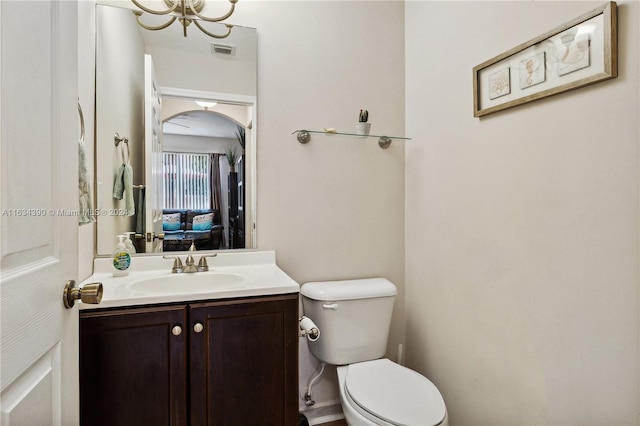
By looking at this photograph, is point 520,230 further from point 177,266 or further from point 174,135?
point 174,135

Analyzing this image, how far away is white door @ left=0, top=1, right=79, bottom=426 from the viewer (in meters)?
0.53

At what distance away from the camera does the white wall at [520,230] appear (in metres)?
1.00

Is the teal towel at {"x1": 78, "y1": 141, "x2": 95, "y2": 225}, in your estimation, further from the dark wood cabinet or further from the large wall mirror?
the dark wood cabinet

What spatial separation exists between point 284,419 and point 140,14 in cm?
184

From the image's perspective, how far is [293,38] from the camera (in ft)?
5.87

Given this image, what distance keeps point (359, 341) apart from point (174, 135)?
4.38 feet

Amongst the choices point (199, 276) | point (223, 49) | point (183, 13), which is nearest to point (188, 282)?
point (199, 276)

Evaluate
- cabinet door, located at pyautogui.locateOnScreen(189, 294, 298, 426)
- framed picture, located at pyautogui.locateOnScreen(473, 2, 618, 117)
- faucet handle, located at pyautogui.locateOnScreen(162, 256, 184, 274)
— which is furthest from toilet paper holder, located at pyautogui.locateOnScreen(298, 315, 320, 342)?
framed picture, located at pyautogui.locateOnScreen(473, 2, 618, 117)

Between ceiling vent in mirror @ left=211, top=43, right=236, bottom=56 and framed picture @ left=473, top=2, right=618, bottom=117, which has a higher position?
ceiling vent in mirror @ left=211, top=43, right=236, bottom=56

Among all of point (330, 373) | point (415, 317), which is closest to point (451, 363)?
point (415, 317)

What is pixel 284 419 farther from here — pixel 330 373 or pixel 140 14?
pixel 140 14

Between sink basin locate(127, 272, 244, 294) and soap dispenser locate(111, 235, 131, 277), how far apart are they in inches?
4.7

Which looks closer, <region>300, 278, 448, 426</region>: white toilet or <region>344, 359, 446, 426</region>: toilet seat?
<region>344, 359, 446, 426</region>: toilet seat

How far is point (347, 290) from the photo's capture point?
1666mm
